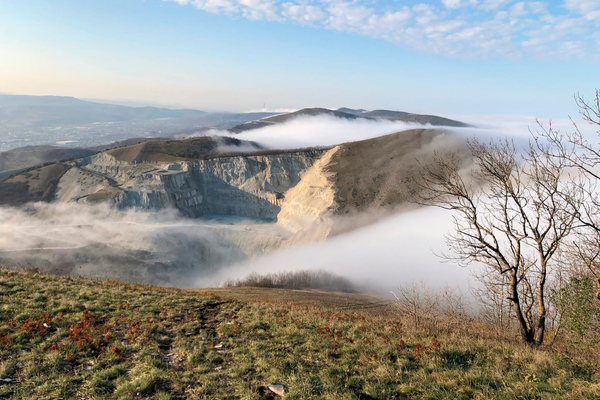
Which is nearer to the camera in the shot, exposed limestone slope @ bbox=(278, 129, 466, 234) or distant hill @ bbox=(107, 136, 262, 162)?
exposed limestone slope @ bbox=(278, 129, 466, 234)

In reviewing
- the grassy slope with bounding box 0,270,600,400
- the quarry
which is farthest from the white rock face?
the grassy slope with bounding box 0,270,600,400

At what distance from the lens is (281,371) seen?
23.5ft

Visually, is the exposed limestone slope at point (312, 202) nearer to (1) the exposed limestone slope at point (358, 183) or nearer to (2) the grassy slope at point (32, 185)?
(1) the exposed limestone slope at point (358, 183)

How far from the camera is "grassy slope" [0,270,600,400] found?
618 cm

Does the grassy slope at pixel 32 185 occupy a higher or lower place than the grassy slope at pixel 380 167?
lower

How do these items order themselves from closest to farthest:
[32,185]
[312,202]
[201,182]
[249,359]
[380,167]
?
[249,359] → [312,202] → [380,167] → [32,185] → [201,182]

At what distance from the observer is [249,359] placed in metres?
8.00

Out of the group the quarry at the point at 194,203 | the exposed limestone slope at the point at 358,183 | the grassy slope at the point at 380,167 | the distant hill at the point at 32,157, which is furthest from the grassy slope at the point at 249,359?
the distant hill at the point at 32,157

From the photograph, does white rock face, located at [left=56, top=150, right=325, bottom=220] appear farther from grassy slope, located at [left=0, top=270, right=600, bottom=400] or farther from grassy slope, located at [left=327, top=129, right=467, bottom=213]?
grassy slope, located at [left=0, top=270, right=600, bottom=400]

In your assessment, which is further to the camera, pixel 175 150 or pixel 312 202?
pixel 175 150

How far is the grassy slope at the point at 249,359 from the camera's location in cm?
618

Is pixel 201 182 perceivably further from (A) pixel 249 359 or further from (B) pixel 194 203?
(A) pixel 249 359

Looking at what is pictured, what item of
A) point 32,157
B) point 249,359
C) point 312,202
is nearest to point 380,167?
point 312,202

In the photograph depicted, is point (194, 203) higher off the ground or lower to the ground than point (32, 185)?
lower
